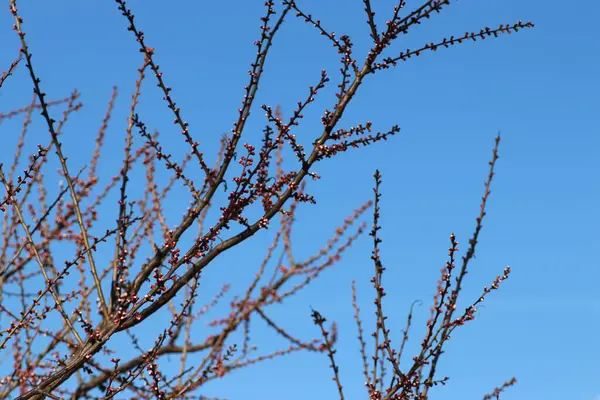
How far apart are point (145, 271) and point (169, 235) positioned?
0.25m

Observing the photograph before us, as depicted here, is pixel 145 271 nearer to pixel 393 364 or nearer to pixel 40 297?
pixel 40 297

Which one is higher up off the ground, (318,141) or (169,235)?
(318,141)

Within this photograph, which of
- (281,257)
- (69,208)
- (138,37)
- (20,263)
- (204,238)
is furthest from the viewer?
(281,257)

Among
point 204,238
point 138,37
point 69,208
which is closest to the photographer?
point 204,238

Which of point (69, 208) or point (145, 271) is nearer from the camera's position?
point (145, 271)

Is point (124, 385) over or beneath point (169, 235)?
beneath

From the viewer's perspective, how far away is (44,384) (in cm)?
350

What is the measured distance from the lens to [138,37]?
13.6 ft

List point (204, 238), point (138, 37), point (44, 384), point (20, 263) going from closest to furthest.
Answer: point (44, 384), point (204, 238), point (138, 37), point (20, 263)

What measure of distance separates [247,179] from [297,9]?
121 cm

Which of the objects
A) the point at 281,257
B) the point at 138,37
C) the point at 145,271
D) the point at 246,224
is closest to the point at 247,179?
the point at 246,224

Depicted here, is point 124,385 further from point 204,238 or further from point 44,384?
point 204,238

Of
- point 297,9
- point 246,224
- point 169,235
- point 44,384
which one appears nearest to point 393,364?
point 246,224

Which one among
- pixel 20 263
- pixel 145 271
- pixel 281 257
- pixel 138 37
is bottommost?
pixel 145 271
